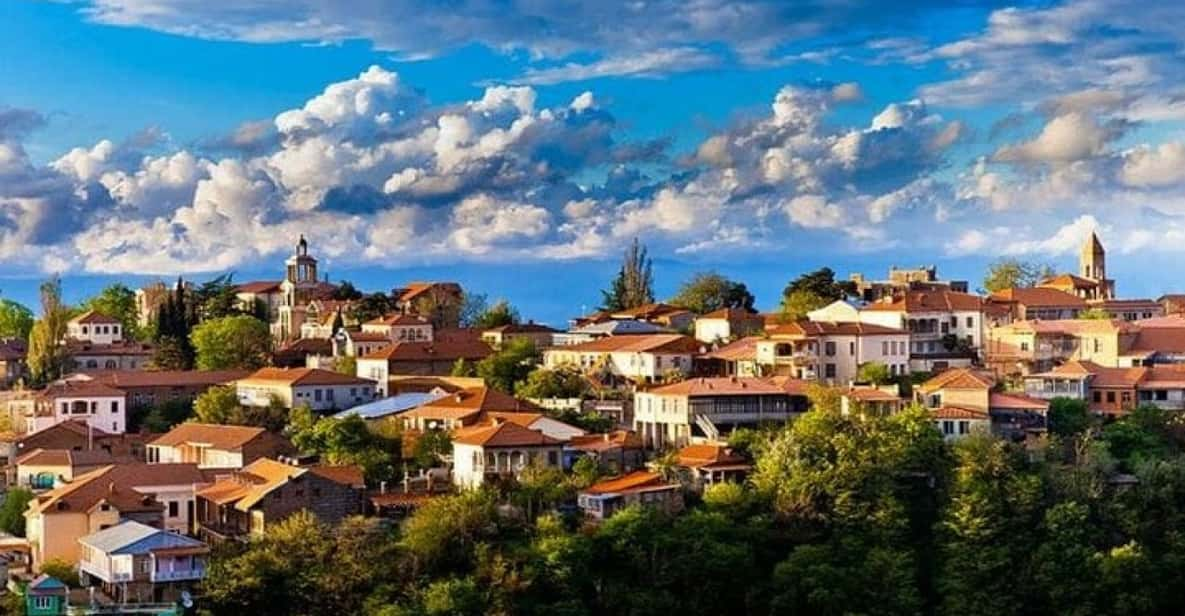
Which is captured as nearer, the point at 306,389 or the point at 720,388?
the point at 720,388

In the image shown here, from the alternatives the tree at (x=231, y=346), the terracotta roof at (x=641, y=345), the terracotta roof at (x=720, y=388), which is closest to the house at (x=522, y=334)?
the terracotta roof at (x=641, y=345)

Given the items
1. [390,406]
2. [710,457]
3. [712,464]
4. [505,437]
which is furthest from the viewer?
[390,406]

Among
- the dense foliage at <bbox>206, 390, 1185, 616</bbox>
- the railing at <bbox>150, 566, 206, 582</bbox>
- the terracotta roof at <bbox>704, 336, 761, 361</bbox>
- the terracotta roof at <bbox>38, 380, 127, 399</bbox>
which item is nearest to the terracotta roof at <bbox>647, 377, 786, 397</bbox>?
the dense foliage at <bbox>206, 390, 1185, 616</bbox>

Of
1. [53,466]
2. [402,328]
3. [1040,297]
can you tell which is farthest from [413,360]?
[1040,297]

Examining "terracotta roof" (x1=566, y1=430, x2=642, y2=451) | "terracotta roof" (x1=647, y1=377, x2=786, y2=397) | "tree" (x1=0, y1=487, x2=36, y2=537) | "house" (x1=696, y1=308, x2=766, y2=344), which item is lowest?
"tree" (x1=0, y1=487, x2=36, y2=537)

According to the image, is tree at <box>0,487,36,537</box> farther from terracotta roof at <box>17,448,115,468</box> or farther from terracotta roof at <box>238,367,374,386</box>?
terracotta roof at <box>238,367,374,386</box>

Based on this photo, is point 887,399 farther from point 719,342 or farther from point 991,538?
point 719,342

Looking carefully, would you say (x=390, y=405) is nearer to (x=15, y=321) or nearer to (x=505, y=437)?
(x=505, y=437)
